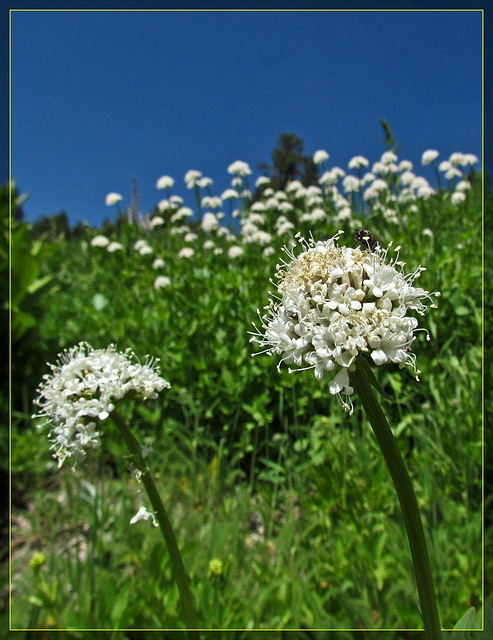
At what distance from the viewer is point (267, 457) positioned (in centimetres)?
169

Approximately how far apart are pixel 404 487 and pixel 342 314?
0.17 meters

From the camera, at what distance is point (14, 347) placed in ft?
7.48

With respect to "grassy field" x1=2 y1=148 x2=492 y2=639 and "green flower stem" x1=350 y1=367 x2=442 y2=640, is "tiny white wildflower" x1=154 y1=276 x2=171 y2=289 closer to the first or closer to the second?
"grassy field" x1=2 y1=148 x2=492 y2=639

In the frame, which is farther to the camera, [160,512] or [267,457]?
[267,457]

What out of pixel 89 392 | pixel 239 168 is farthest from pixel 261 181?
pixel 89 392

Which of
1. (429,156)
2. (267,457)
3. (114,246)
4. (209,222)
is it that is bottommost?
(267,457)

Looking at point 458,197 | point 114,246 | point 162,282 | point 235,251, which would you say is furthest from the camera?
point 114,246

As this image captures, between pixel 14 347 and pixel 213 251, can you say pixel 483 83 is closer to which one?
pixel 213 251

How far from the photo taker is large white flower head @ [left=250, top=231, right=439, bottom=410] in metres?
0.45

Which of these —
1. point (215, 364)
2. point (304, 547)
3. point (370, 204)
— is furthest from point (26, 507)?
point (370, 204)

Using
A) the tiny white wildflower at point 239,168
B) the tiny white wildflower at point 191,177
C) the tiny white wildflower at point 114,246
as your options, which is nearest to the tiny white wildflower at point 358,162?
the tiny white wildflower at point 239,168

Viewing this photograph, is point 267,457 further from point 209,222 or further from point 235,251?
point 209,222

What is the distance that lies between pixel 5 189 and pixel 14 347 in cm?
68

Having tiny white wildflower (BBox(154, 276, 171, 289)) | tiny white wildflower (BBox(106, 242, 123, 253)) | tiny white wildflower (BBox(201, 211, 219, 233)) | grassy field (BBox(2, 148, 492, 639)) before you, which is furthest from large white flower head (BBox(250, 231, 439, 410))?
tiny white wildflower (BBox(106, 242, 123, 253))
